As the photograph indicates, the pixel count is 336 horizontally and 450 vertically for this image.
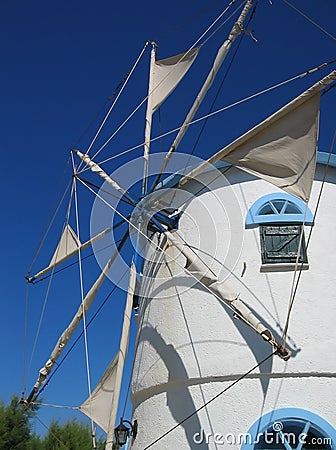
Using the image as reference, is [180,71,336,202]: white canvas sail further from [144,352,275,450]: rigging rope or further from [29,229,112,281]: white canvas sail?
[29,229,112,281]: white canvas sail

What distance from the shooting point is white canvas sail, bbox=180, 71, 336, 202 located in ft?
19.6

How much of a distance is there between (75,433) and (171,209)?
43.0ft

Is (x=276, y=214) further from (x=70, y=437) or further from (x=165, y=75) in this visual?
(x=70, y=437)

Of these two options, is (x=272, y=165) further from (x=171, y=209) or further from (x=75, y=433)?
(x=75, y=433)

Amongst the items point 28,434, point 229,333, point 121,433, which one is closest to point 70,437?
point 28,434

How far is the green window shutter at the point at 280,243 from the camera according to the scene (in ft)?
22.3

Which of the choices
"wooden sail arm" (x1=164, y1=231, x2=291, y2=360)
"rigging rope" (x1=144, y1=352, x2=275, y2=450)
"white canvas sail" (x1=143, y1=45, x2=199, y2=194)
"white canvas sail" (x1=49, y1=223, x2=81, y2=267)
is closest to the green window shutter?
"wooden sail arm" (x1=164, y1=231, x2=291, y2=360)

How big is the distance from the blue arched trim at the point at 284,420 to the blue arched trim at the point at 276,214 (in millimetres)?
2358

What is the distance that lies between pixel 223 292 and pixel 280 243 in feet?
3.78

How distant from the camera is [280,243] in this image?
6.88 metres

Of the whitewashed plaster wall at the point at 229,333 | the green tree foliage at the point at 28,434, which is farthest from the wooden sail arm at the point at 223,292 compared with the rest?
the green tree foliage at the point at 28,434

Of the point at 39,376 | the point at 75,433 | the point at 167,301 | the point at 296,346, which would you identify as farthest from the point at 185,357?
the point at 75,433

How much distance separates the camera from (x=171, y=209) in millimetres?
8062

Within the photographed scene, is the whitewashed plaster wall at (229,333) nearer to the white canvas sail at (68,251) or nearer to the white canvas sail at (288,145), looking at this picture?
the white canvas sail at (288,145)
